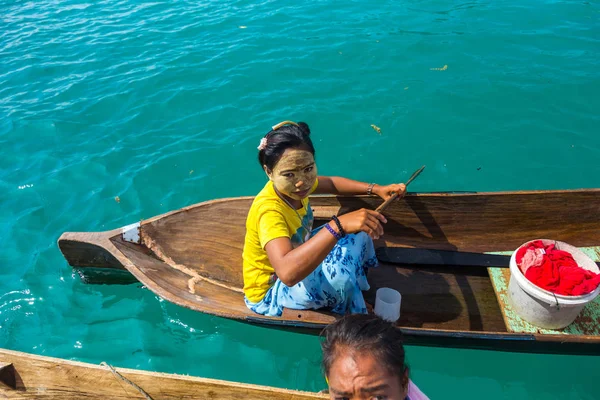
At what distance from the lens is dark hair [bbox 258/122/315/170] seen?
2.94 m

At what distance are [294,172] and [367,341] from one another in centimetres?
151

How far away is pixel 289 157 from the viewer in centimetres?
297

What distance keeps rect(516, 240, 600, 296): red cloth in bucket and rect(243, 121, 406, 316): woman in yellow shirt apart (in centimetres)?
119

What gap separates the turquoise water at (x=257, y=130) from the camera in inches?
165

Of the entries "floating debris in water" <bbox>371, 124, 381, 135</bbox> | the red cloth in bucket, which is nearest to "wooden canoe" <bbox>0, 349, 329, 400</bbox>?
the red cloth in bucket

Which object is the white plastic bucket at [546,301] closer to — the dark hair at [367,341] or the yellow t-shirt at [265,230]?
the yellow t-shirt at [265,230]

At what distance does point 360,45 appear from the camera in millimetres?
8898

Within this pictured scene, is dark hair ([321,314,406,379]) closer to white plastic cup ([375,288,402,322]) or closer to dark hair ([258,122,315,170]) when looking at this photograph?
dark hair ([258,122,315,170])

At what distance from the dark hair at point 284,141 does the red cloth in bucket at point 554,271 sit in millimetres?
2083

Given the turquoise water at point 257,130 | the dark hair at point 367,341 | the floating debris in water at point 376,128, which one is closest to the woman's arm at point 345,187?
the turquoise water at point 257,130

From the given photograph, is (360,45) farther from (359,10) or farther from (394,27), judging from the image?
(359,10)

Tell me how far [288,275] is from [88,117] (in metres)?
6.57

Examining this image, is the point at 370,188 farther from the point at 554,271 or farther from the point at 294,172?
the point at 554,271

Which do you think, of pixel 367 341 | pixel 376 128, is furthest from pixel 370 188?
pixel 376 128
